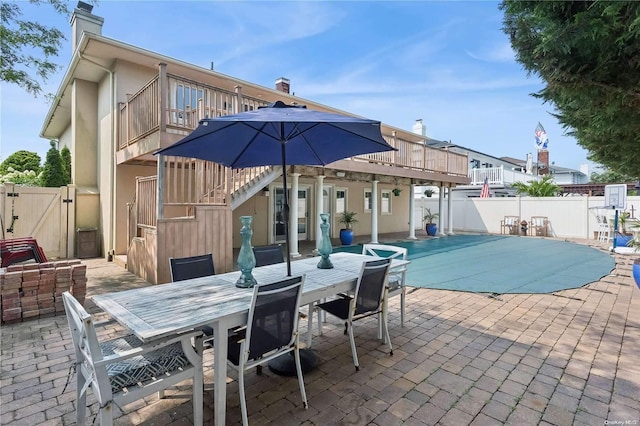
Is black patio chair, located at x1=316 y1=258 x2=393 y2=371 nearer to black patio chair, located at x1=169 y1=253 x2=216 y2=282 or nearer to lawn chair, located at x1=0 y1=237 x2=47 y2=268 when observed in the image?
black patio chair, located at x1=169 y1=253 x2=216 y2=282

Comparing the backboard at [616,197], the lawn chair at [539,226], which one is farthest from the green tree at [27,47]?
the lawn chair at [539,226]

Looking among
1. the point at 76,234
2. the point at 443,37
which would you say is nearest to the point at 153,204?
the point at 76,234

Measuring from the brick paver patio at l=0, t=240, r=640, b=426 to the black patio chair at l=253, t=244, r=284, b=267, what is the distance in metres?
0.91

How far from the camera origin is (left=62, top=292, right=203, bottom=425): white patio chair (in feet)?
6.04

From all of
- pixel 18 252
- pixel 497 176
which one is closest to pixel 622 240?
pixel 497 176

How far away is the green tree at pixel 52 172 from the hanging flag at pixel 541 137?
30.2m

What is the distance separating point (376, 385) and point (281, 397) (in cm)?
80

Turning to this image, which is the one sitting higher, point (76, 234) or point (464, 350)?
point (76, 234)

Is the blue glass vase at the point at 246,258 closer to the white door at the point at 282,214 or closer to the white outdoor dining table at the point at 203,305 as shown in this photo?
the white outdoor dining table at the point at 203,305

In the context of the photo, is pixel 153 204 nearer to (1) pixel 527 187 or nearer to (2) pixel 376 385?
(2) pixel 376 385

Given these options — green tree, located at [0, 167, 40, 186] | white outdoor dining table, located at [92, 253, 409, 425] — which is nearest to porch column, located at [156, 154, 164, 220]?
white outdoor dining table, located at [92, 253, 409, 425]

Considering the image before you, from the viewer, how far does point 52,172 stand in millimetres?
8977

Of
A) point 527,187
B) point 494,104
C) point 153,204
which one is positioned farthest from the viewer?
point 527,187

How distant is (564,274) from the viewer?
7277 millimetres
